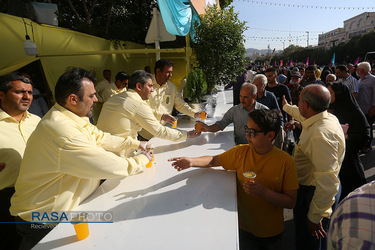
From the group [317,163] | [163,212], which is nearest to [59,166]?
[163,212]

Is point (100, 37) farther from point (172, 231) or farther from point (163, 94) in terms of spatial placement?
point (172, 231)

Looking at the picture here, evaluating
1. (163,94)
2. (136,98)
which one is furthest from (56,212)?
(163,94)

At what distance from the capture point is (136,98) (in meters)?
2.31

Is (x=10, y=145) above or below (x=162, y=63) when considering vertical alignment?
below

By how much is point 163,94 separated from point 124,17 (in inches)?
268

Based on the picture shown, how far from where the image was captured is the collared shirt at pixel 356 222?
73 cm

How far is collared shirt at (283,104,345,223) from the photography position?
151cm

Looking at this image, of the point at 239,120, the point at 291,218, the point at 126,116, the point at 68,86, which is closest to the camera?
the point at 68,86

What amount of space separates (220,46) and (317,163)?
2.80 meters

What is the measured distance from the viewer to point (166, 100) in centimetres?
362

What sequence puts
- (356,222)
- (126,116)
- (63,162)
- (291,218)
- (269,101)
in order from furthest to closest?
(269,101) → (291,218) → (126,116) → (63,162) → (356,222)

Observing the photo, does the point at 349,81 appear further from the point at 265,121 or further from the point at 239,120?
the point at 265,121

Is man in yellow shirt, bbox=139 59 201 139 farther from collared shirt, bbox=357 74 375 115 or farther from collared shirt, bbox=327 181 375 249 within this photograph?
collared shirt, bbox=357 74 375 115

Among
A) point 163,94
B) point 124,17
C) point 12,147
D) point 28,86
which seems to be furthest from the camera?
point 124,17
